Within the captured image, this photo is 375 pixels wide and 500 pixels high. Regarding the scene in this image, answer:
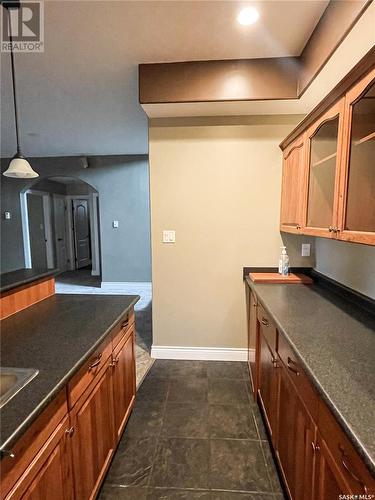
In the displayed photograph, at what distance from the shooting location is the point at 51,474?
0.87m

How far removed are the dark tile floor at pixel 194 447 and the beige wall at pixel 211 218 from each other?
58 cm

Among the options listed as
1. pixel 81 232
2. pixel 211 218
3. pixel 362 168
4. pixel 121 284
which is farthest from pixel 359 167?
pixel 81 232

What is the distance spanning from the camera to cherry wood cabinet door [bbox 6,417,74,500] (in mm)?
747

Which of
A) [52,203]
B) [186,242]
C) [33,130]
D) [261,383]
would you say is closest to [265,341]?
[261,383]

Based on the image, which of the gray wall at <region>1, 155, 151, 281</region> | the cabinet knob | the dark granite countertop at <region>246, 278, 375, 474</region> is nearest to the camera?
the cabinet knob

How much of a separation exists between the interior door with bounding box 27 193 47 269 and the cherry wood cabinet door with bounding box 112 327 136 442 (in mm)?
5349

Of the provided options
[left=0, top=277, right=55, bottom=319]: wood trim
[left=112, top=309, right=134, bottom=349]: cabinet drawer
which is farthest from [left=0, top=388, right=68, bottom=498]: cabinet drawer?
[left=0, top=277, right=55, bottom=319]: wood trim

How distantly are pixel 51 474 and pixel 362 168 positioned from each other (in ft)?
5.87

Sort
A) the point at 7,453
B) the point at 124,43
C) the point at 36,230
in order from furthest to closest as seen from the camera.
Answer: the point at 36,230 < the point at 124,43 < the point at 7,453

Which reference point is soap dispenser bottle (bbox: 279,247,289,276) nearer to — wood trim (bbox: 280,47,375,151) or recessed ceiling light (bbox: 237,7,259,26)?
wood trim (bbox: 280,47,375,151)

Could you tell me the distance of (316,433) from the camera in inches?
36.7

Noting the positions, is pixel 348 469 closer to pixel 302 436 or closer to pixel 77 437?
pixel 302 436

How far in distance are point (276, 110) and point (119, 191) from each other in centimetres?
370

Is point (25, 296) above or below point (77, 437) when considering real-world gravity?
above
